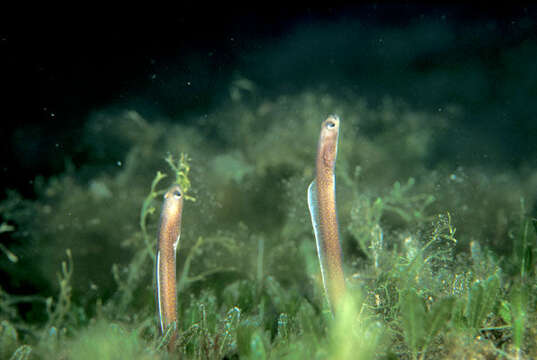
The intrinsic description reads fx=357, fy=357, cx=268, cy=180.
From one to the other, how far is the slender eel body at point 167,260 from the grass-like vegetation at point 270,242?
0.21m

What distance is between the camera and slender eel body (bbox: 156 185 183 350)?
9.91 feet

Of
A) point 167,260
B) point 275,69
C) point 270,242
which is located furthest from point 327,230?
point 275,69

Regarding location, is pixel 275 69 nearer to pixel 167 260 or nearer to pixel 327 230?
pixel 327 230

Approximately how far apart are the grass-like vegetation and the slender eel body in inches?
8.2

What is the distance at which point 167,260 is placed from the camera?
3031 mm

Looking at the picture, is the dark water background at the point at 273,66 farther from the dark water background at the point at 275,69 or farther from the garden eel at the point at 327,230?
the garden eel at the point at 327,230

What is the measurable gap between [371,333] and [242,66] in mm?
5713

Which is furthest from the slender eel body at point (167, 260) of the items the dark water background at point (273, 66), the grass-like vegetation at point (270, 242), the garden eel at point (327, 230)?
the dark water background at point (273, 66)

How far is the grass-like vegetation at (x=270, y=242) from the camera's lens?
8.77ft

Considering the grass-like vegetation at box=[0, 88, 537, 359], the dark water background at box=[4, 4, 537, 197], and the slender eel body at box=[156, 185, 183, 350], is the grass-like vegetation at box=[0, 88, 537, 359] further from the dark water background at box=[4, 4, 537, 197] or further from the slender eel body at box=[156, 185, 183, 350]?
the dark water background at box=[4, 4, 537, 197]

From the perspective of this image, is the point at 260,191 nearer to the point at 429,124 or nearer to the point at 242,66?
the point at 242,66

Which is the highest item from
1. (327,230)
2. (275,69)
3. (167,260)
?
(275,69)

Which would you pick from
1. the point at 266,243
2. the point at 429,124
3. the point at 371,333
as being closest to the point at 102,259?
the point at 266,243

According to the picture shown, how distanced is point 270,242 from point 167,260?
2958mm
